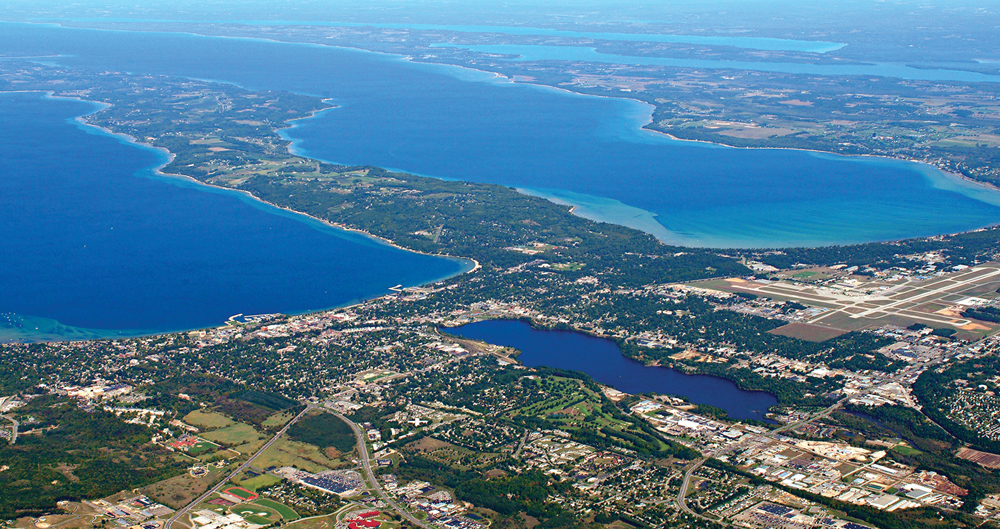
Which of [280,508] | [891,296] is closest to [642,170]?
[891,296]

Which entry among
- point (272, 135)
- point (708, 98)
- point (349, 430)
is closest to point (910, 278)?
point (349, 430)

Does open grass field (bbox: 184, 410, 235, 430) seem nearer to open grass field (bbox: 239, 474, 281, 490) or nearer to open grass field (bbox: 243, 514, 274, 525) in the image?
open grass field (bbox: 239, 474, 281, 490)

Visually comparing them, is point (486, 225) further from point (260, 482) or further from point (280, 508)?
point (280, 508)

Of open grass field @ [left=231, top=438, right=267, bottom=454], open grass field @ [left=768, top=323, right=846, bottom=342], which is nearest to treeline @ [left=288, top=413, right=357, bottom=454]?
open grass field @ [left=231, top=438, right=267, bottom=454]

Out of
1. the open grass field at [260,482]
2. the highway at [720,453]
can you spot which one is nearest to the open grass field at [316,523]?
the open grass field at [260,482]

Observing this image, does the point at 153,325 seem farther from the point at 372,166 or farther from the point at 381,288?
the point at 372,166
